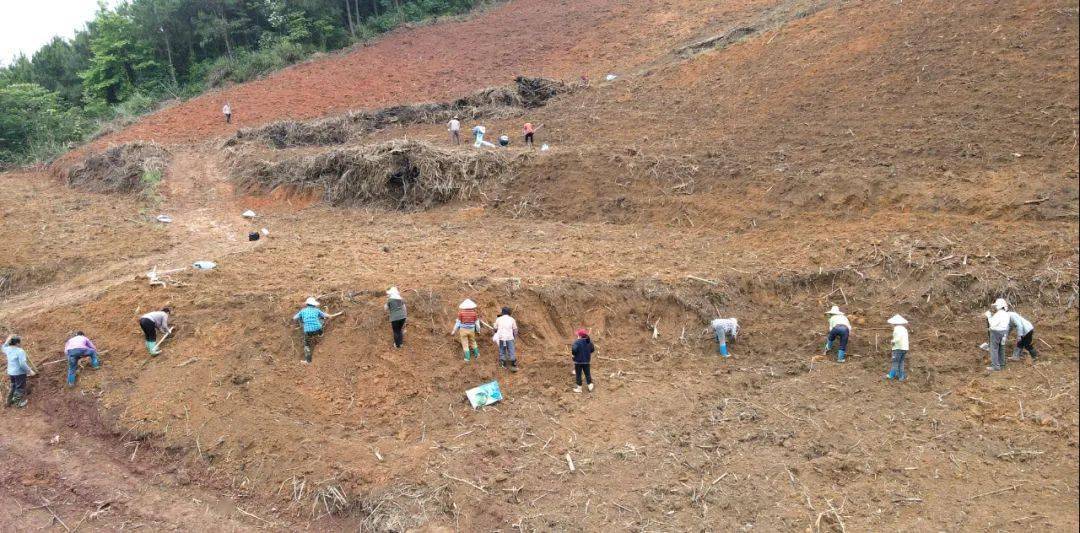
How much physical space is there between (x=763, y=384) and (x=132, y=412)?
9.23m

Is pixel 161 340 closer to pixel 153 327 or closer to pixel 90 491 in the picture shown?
pixel 153 327

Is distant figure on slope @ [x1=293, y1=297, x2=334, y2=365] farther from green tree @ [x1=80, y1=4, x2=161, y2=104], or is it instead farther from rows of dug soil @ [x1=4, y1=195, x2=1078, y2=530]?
green tree @ [x1=80, y1=4, x2=161, y2=104]

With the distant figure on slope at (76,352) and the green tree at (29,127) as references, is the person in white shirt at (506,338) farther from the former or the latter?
the green tree at (29,127)

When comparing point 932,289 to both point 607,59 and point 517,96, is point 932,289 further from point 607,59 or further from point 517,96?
point 607,59

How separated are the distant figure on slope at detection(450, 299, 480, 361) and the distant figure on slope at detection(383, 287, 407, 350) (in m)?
0.80

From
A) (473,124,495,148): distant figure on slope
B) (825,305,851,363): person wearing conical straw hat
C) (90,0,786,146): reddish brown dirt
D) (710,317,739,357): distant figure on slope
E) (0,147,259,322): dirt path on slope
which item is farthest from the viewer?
(90,0,786,146): reddish brown dirt

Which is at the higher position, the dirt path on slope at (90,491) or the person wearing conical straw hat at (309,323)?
the person wearing conical straw hat at (309,323)

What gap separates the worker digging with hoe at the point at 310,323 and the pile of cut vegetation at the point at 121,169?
12406 mm

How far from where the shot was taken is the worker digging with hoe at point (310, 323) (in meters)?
9.94

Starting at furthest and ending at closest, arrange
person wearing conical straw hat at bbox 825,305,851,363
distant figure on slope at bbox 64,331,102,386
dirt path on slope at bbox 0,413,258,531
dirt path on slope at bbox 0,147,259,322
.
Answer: dirt path on slope at bbox 0,147,259,322, person wearing conical straw hat at bbox 825,305,851,363, distant figure on slope at bbox 64,331,102,386, dirt path on slope at bbox 0,413,258,531

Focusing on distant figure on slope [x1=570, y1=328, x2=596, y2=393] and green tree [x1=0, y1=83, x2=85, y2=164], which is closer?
distant figure on slope [x1=570, y1=328, x2=596, y2=393]

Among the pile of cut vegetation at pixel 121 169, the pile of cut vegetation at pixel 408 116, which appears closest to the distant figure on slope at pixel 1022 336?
the pile of cut vegetation at pixel 408 116

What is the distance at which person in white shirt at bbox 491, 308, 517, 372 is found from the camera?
9.84 m

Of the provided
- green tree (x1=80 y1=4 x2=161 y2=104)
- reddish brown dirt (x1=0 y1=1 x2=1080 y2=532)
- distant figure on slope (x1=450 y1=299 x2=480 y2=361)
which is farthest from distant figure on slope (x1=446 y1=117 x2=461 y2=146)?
green tree (x1=80 y1=4 x2=161 y2=104)
